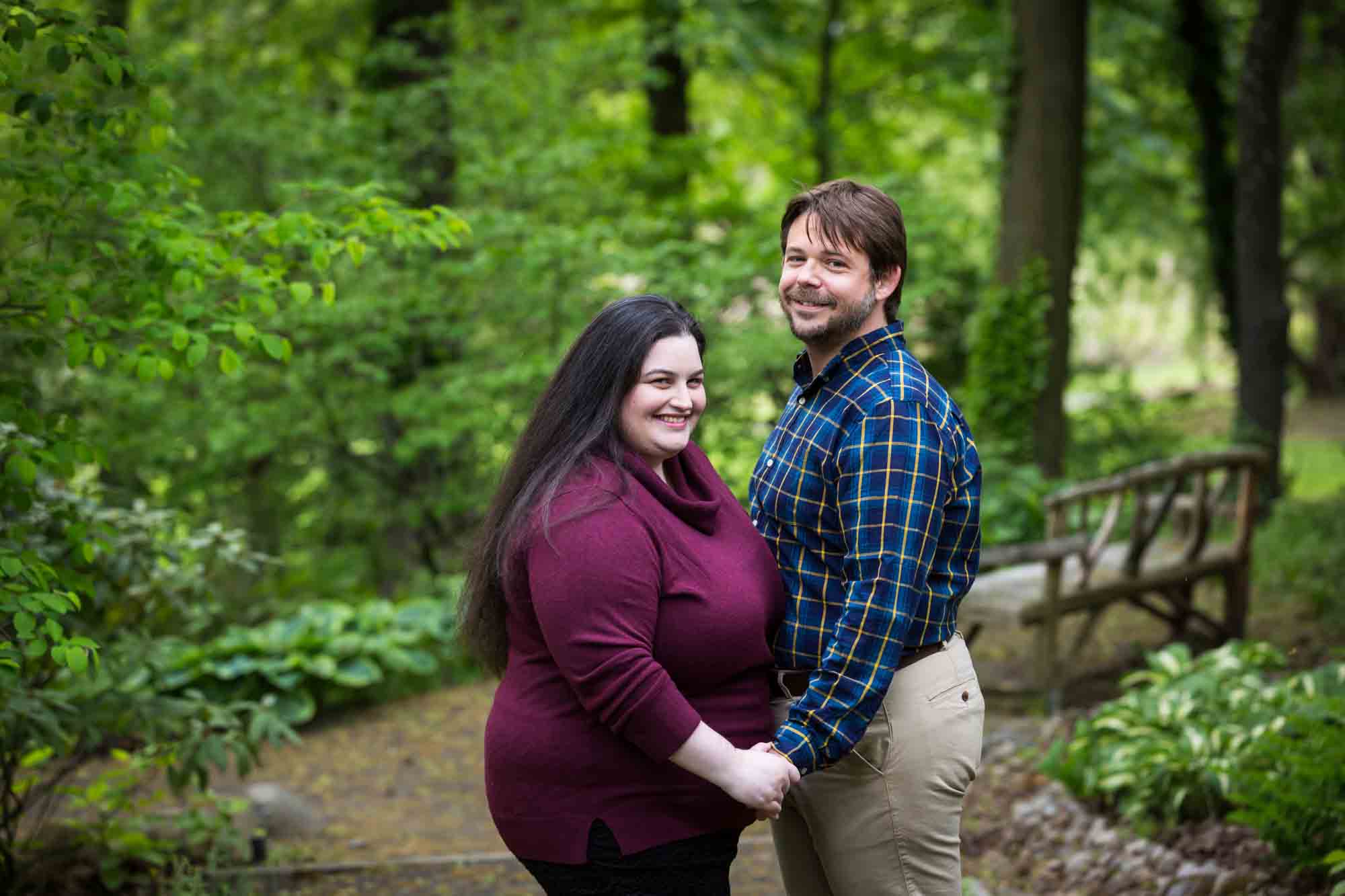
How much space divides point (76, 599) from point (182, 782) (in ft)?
5.00

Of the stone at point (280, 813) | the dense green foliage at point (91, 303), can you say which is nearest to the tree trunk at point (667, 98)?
the stone at point (280, 813)

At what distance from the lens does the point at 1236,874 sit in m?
4.13

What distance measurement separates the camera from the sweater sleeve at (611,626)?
2295 millimetres

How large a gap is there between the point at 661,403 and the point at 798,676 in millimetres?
631

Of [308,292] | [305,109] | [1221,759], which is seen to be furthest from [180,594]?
[305,109]

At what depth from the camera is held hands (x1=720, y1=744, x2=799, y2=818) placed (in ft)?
7.73

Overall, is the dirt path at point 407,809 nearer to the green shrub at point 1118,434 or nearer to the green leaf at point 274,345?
the green leaf at point 274,345

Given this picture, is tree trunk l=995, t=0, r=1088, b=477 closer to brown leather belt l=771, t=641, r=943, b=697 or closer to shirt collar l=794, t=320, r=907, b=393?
shirt collar l=794, t=320, r=907, b=393

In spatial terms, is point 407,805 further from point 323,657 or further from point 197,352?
point 197,352

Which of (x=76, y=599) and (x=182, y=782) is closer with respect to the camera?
(x=76, y=599)

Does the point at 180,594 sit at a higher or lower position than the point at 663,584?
lower

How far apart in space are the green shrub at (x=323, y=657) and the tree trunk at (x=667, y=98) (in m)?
5.01

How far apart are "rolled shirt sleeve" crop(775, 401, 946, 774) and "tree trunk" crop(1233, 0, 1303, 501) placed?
998 cm

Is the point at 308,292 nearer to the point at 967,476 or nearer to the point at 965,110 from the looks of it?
the point at 967,476
